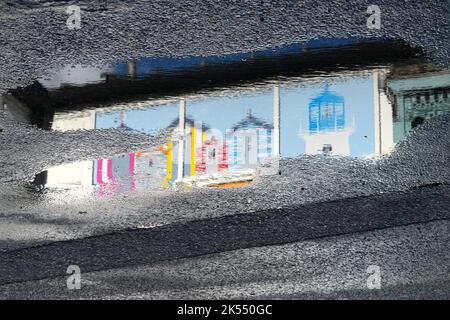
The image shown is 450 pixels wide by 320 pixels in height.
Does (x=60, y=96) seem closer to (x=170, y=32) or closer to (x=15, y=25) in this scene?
(x=15, y=25)

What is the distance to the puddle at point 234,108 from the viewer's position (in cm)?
292

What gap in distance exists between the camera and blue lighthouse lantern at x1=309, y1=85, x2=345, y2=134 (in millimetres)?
2947

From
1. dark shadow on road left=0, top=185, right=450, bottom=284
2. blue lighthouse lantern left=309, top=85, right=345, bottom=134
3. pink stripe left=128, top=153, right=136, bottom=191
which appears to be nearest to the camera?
dark shadow on road left=0, top=185, right=450, bottom=284

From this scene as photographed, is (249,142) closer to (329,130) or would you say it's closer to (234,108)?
(234,108)

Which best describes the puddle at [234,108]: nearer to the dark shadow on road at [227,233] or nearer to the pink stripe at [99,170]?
the pink stripe at [99,170]

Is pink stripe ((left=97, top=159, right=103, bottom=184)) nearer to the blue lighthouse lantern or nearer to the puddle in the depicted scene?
the puddle

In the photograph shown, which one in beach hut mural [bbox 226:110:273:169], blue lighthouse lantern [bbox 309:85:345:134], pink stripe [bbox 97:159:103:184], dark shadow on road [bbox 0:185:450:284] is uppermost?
blue lighthouse lantern [bbox 309:85:345:134]

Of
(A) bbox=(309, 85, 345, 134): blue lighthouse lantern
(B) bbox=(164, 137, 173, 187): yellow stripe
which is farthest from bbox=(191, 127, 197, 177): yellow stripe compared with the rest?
(A) bbox=(309, 85, 345, 134): blue lighthouse lantern

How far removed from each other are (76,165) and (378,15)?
6.32 ft

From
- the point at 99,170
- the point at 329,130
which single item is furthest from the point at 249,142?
the point at 99,170

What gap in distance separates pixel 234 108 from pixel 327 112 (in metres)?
0.53

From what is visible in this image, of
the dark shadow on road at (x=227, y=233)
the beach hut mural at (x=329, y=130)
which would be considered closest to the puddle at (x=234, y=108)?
the beach hut mural at (x=329, y=130)

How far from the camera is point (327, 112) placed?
117 inches
